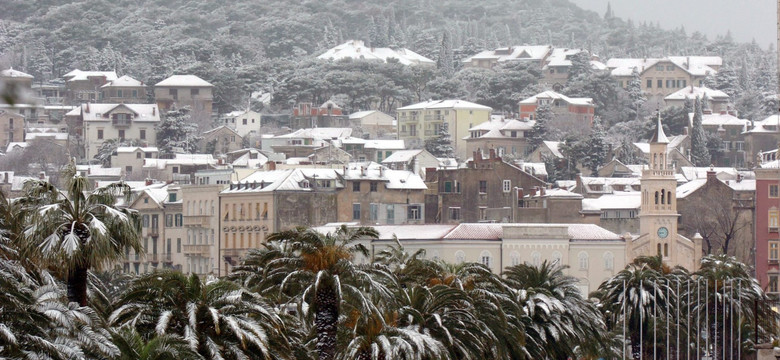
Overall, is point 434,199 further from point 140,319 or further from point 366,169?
point 140,319

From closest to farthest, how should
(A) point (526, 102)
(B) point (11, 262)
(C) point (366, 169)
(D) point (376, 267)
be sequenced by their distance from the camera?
1. (B) point (11, 262)
2. (D) point (376, 267)
3. (C) point (366, 169)
4. (A) point (526, 102)

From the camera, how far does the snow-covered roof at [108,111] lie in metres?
178

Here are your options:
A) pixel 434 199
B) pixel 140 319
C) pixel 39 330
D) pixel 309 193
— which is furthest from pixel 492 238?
pixel 39 330

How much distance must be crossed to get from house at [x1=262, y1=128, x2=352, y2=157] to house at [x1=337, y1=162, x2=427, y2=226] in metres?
29.0

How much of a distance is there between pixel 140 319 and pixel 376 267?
11.7 metres

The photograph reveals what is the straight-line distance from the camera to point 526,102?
188250 millimetres

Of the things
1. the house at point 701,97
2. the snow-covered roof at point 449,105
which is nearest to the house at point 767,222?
the snow-covered roof at point 449,105

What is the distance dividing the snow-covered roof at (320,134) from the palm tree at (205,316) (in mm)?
115559

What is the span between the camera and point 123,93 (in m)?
198

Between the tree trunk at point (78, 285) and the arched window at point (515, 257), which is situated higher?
the tree trunk at point (78, 285)

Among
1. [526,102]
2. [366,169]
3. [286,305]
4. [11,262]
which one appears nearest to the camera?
[11,262]

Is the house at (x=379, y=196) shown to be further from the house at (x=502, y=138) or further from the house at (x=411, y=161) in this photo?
the house at (x=502, y=138)

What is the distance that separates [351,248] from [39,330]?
16.0m

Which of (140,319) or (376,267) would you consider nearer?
(140,319)
